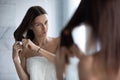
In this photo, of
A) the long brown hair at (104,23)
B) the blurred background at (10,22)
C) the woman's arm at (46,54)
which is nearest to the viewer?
the long brown hair at (104,23)

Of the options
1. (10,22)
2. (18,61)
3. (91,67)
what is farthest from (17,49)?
(91,67)

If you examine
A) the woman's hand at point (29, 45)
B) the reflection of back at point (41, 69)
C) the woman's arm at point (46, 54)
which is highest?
the woman's hand at point (29, 45)

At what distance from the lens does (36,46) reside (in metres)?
1.38

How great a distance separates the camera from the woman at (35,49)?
137 cm

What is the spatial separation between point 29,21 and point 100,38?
2.63ft

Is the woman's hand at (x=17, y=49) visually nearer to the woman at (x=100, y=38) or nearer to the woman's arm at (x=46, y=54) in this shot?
the woman's arm at (x=46, y=54)

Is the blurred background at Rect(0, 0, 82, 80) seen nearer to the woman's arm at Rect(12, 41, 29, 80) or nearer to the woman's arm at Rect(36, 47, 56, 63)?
the woman's arm at Rect(12, 41, 29, 80)

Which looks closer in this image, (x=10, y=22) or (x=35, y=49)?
(x=35, y=49)

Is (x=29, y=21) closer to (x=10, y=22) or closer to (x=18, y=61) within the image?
(x=18, y=61)

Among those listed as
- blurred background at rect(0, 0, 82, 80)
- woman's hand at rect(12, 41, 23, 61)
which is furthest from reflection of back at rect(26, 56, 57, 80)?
blurred background at rect(0, 0, 82, 80)

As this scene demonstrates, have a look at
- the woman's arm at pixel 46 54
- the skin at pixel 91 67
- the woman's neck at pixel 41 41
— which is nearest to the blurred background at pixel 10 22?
the woman's neck at pixel 41 41

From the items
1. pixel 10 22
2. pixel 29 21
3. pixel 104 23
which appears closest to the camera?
pixel 104 23

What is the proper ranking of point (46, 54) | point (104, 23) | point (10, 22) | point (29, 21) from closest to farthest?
point (104, 23), point (46, 54), point (29, 21), point (10, 22)

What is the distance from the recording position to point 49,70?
1.37m
